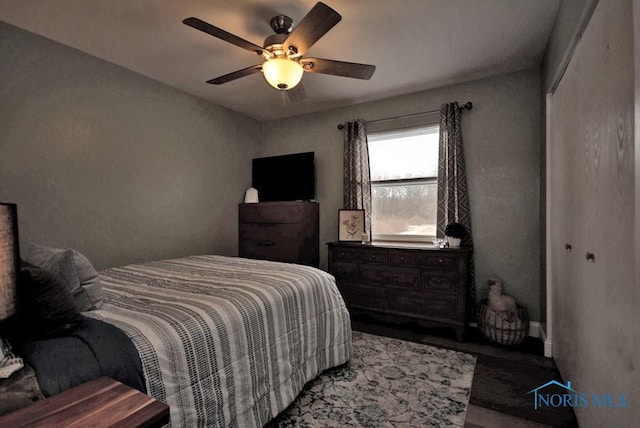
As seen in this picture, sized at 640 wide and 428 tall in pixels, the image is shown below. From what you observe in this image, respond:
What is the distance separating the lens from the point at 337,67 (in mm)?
2135

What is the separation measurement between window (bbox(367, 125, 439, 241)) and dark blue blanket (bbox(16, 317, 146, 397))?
2.95m

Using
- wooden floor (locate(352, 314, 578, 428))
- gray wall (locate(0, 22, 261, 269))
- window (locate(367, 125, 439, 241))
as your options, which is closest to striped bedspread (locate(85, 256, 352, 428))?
gray wall (locate(0, 22, 261, 269))

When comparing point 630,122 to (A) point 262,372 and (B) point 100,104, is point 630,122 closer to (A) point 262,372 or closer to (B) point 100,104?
(A) point 262,372

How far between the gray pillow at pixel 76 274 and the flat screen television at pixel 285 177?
2.70 meters

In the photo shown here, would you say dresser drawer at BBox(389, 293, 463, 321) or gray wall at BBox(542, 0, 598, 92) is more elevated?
gray wall at BBox(542, 0, 598, 92)

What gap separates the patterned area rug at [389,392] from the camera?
5.52 ft

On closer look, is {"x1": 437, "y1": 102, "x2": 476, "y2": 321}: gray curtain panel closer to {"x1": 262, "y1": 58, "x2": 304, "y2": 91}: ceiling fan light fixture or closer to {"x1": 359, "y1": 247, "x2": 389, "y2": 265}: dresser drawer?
{"x1": 359, "y1": 247, "x2": 389, "y2": 265}: dresser drawer

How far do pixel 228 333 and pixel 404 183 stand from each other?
8.92 feet

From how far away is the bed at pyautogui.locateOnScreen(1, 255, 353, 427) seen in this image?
1.18 metres

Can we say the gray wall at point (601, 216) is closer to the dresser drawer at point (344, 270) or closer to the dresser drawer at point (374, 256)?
the dresser drawer at point (374, 256)

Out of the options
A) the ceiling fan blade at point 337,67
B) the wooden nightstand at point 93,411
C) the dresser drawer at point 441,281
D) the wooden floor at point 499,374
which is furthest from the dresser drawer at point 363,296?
the wooden nightstand at point 93,411

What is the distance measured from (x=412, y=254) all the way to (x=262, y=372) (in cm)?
190

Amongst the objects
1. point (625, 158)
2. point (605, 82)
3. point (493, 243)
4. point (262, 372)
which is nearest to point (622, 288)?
point (625, 158)

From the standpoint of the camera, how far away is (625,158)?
40.6 inches
